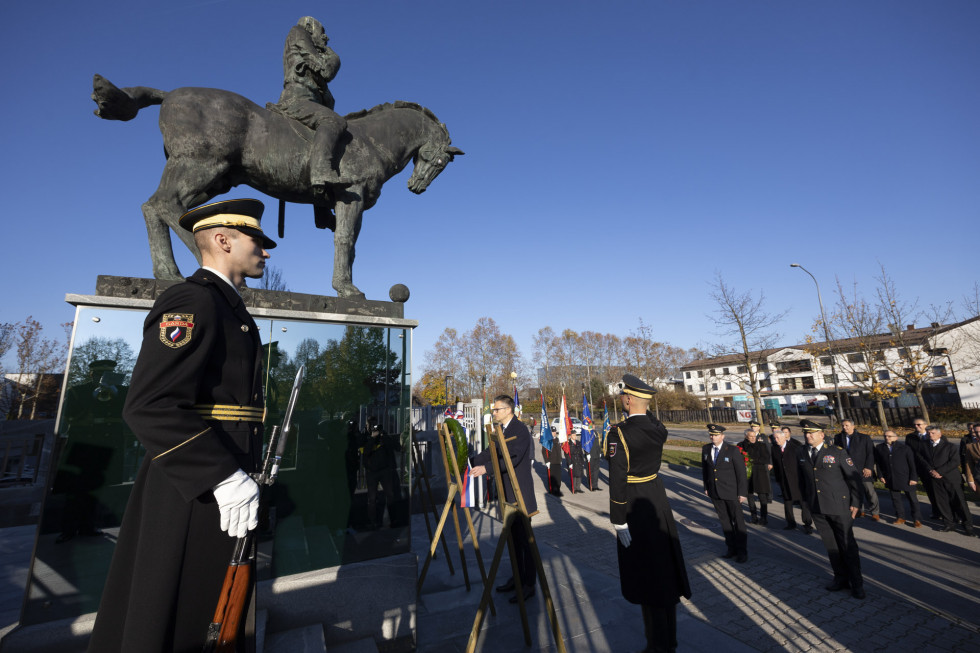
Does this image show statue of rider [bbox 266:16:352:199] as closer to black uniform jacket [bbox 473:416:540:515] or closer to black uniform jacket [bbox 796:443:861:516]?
black uniform jacket [bbox 473:416:540:515]

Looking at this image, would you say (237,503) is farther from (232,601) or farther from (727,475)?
(727,475)

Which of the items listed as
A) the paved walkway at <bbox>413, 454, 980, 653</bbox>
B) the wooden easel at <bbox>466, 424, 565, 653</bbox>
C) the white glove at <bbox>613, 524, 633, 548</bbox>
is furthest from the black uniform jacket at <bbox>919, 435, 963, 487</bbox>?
the wooden easel at <bbox>466, 424, 565, 653</bbox>

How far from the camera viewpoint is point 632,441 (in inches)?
159

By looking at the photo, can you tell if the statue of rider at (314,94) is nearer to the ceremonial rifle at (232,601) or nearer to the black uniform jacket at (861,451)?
the ceremonial rifle at (232,601)

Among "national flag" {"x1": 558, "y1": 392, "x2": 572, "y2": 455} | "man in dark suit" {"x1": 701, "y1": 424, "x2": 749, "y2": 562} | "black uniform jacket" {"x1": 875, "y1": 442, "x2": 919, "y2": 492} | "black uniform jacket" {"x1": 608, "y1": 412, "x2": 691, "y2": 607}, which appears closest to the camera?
"black uniform jacket" {"x1": 608, "y1": 412, "x2": 691, "y2": 607}

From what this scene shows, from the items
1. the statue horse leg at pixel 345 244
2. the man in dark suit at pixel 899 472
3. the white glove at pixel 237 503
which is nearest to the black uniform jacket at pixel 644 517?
the white glove at pixel 237 503

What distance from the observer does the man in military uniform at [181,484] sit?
1.51m

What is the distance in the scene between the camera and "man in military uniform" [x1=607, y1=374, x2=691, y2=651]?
3588 millimetres

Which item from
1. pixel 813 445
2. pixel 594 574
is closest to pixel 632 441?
pixel 594 574

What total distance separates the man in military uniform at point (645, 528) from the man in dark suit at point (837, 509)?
2676 millimetres

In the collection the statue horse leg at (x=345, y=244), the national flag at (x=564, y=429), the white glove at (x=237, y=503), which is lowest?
the national flag at (x=564, y=429)

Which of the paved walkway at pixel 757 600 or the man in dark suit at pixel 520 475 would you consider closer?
the paved walkway at pixel 757 600

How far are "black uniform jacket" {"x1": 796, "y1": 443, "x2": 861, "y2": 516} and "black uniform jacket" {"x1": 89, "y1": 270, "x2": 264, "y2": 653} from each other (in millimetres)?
6308

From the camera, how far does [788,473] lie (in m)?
8.15
